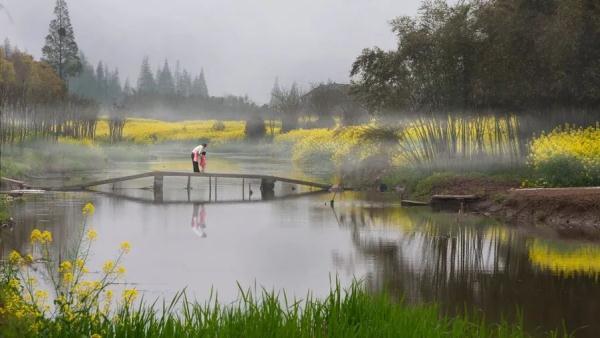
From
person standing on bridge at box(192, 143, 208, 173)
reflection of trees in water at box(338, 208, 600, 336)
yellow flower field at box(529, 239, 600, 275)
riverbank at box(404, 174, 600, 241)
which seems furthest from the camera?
person standing on bridge at box(192, 143, 208, 173)

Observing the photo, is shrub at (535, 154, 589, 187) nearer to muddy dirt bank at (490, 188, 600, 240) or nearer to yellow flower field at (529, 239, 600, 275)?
muddy dirt bank at (490, 188, 600, 240)

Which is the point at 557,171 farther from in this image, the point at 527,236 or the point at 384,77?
the point at 384,77

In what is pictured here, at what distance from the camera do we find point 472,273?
54.3 ft

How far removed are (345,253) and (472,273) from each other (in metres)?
3.43

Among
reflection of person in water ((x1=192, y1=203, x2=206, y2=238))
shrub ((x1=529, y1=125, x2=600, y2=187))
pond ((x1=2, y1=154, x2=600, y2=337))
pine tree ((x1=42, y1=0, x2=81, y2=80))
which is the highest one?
pine tree ((x1=42, y1=0, x2=81, y2=80))

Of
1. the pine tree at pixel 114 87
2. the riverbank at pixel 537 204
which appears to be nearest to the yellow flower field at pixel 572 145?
the riverbank at pixel 537 204

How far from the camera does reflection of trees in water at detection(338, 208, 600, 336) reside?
13.1m

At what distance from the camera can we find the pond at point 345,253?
14125mm

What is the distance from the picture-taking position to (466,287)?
15.0 m

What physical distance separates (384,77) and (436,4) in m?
4.12

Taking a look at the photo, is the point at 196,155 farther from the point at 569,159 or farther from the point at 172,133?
the point at 172,133

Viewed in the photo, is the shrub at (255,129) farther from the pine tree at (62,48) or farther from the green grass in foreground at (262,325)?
the green grass in foreground at (262,325)

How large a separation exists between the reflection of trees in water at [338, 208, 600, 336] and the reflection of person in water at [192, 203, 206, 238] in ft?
12.8

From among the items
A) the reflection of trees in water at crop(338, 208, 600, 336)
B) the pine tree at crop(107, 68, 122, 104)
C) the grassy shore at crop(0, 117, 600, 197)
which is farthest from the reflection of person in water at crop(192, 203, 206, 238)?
the pine tree at crop(107, 68, 122, 104)
